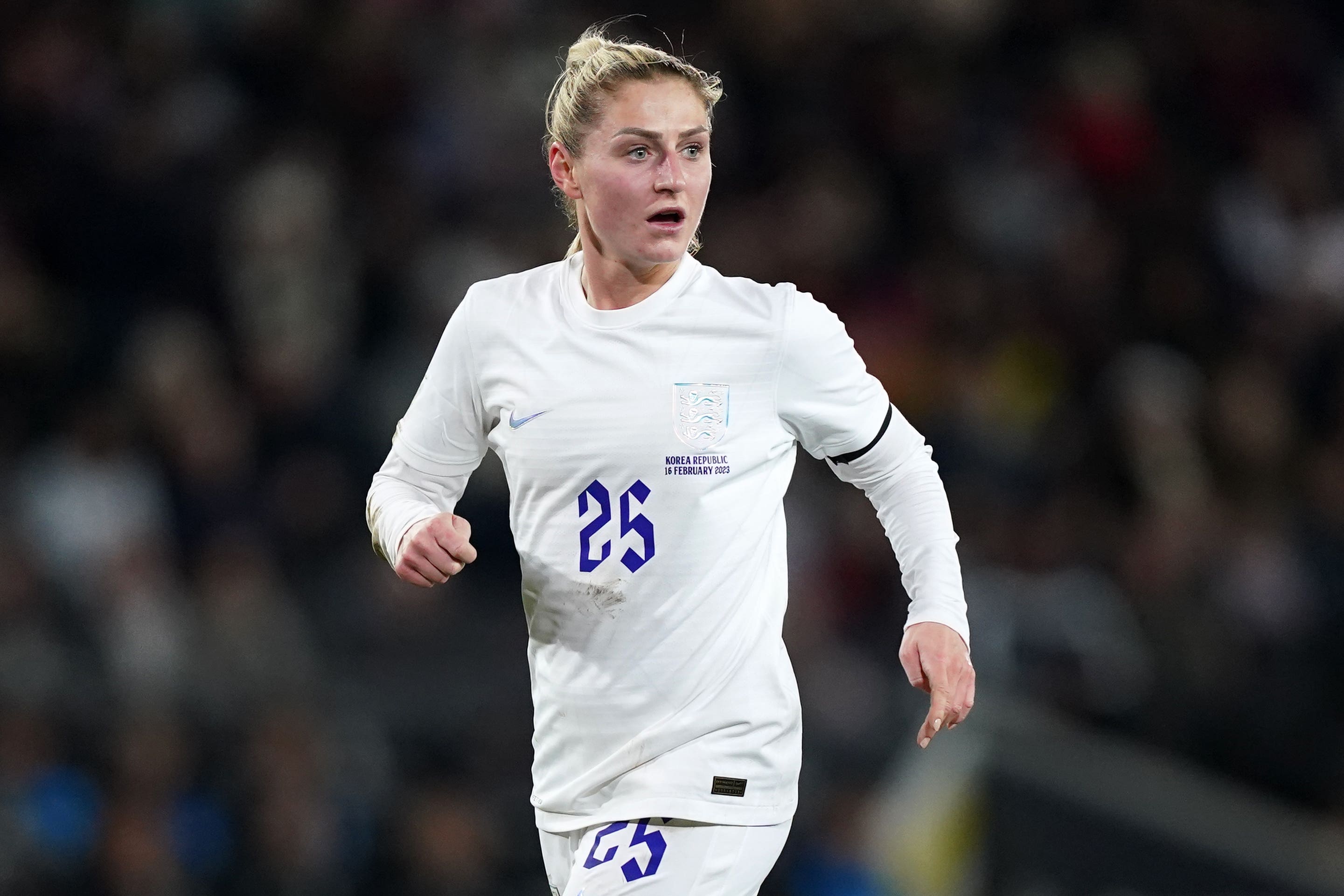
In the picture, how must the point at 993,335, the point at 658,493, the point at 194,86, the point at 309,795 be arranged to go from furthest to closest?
the point at 194,86
the point at 993,335
the point at 309,795
the point at 658,493

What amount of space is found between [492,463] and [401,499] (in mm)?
4772

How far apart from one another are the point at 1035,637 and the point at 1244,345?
2.34 m

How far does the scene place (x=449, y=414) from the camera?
3.86 m

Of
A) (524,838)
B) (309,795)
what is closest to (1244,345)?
(524,838)

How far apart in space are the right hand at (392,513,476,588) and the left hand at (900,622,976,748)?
88 cm

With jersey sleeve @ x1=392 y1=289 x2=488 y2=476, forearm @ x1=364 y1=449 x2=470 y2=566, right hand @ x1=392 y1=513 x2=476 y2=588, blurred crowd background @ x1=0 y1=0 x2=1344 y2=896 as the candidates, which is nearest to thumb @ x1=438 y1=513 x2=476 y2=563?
right hand @ x1=392 y1=513 x2=476 y2=588

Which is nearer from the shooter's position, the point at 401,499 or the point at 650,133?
the point at 650,133

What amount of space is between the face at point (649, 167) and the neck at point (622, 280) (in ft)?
0.16

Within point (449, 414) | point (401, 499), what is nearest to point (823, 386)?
point (449, 414)

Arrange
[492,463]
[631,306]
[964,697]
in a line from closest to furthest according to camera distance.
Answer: [964,697], [631,306], [492,463]

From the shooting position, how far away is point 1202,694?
26.7 ft

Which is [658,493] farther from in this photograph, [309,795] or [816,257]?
[816,257]

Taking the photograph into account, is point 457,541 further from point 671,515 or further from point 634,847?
point 634,847

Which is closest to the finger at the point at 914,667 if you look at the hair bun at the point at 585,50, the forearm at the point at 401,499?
the forearm at the point at 401,499
